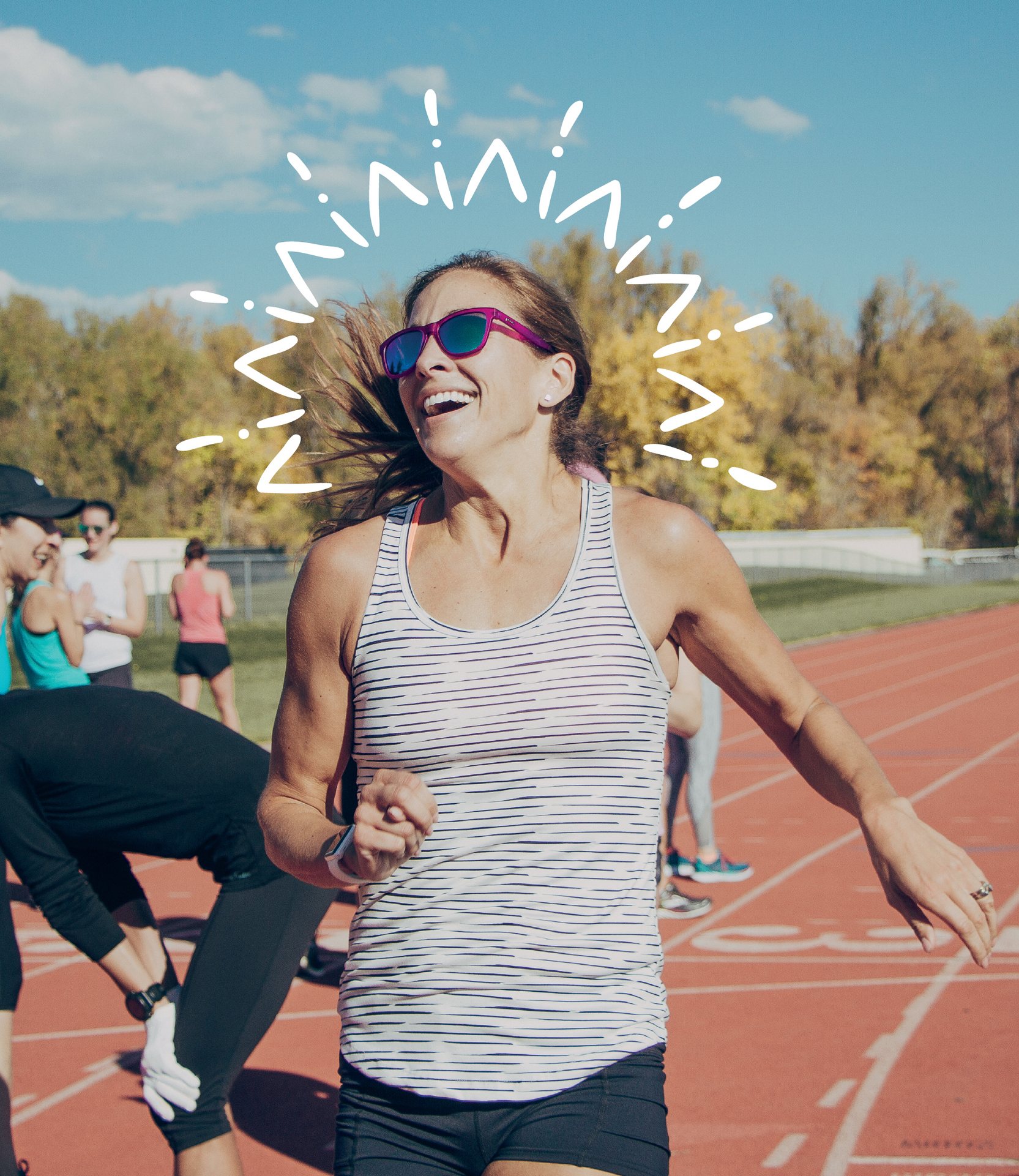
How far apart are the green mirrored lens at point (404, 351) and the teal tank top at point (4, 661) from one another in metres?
1.80

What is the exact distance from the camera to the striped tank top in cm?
190

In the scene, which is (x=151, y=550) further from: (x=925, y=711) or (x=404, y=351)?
(x=404, y=351)

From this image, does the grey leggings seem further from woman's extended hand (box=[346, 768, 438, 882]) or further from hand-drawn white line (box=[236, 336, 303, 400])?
woman's extended hand (box=[346, 768, 438, 882])

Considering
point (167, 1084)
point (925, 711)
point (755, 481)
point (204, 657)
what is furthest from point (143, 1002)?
point (925, 711)

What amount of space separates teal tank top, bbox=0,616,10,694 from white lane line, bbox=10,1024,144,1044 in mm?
2174

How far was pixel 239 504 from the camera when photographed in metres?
49.2

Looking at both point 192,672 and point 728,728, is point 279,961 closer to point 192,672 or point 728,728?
point 192,672

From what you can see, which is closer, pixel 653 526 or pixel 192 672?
pixel 653 526

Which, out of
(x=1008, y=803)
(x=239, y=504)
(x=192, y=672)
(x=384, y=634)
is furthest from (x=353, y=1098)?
(x=239, y=504)

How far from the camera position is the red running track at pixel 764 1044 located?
404 cm

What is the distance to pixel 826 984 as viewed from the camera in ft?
18.2

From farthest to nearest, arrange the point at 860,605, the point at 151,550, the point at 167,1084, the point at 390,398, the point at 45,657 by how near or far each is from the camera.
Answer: the point at 151,550
the point at 860,605
the point at 45,657
the point at 167,1084
the point at 390,398

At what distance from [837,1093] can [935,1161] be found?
0.56 meters

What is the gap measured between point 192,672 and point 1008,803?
684 centimetres
